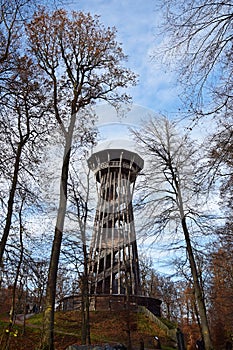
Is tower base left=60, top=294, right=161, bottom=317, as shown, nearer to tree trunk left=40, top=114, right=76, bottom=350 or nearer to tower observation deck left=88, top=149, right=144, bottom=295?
tower observation deck left=88, top=149, right=144, bottom=295

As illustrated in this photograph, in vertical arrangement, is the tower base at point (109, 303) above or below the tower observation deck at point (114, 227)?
below

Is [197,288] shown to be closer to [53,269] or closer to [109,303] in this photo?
[53,269]

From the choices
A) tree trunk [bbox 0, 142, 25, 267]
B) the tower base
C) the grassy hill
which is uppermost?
tree trunk [bbox 0, 142, 25, 267]

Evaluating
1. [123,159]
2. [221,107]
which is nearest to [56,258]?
[221,107]

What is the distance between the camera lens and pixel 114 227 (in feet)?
86.4

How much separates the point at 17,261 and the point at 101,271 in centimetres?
1581

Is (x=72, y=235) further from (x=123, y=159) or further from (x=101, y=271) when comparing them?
(x=123, y=159)

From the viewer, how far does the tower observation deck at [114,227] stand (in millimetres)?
23391

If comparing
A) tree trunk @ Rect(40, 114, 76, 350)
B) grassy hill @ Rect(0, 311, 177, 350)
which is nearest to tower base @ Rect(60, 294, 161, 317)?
grassy hill @ Rect(0, 311, 177, 350)

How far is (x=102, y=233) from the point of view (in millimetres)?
25422

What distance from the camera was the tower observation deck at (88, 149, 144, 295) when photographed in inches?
921

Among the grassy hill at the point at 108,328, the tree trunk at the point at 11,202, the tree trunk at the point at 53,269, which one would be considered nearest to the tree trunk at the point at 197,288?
the tree trunk at the point at 53,269

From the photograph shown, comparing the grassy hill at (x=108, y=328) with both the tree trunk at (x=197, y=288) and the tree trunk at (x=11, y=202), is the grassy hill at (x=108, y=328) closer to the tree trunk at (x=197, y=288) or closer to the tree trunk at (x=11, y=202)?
the tree trunk at (x=197, y=288)

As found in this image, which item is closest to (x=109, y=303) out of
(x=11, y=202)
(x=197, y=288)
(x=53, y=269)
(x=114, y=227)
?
Result: (x=114, y=227)
